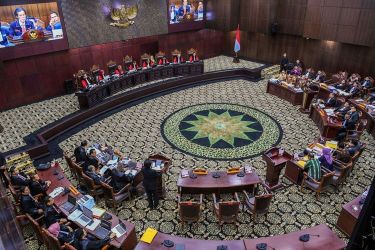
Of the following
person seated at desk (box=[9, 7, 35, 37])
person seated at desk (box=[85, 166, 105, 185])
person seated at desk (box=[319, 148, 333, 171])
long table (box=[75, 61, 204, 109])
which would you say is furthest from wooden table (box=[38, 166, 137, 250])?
person seated at desk (box=[9, 7, 35, 37])

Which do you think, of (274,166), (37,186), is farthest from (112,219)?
(274,166)

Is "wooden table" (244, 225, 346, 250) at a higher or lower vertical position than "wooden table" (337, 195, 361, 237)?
higher

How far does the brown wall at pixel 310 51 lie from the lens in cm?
1336

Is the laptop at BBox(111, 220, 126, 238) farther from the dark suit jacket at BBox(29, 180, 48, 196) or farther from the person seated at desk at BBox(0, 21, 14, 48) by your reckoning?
the person seated at desk at BBox(0, 21, 14, 48)

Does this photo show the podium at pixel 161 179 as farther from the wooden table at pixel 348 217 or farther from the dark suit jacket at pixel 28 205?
the wooden table at pixel 348 217

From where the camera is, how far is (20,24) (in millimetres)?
11125

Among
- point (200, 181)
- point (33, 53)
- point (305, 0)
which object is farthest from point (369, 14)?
point (33, 53)

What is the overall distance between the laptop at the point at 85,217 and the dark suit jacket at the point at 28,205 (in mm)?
984

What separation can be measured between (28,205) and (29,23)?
782 centimetres

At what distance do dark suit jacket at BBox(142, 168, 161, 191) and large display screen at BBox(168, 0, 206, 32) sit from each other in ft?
37.2

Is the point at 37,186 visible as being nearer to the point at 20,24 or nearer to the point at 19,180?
the point at 19,180

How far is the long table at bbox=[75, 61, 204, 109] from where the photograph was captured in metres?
11.6

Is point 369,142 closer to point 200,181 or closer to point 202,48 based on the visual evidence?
point 200,181

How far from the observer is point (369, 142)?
9680 millimetres
